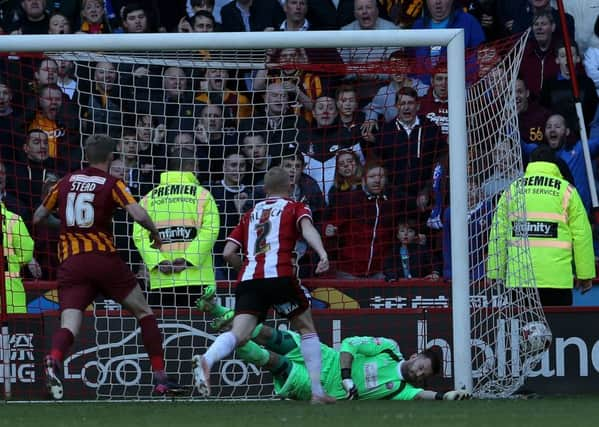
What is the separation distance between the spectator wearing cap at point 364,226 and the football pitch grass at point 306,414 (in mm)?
2410

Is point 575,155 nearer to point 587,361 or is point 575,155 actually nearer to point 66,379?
point 587,361

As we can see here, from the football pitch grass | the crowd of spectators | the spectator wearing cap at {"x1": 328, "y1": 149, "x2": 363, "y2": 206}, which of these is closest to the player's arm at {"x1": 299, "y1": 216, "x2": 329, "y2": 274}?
the football pitch grass

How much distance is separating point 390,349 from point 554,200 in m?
2.13

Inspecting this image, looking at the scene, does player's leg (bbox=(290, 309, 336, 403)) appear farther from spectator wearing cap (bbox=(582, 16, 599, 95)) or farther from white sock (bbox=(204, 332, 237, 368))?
spectator wearing cap (bbox=(582, 16, 599, 95))

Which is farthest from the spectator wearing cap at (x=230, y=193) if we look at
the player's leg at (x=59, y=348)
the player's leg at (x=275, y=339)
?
the player's leg at (x=59, y=348)

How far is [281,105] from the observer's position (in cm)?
1120

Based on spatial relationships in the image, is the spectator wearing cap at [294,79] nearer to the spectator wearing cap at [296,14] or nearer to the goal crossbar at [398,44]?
the goal crossbar at [398,44]

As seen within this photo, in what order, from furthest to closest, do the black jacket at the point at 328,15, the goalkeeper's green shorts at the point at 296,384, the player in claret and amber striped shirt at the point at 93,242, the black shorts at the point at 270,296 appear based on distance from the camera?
the black jacket at the point at 328,15 < the goalkeeper's green shorts at the point at 296,384 < the player in claret and amber striped shirt at the point at 93,242 < the black shorts at the point at 270,296

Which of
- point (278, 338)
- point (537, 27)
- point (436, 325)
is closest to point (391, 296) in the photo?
point (436, 325)

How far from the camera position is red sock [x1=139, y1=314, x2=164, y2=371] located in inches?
355

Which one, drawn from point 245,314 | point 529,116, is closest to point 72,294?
point 245,314

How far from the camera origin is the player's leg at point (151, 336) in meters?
8.93

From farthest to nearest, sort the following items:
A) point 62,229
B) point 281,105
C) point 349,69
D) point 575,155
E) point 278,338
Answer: point 575,155
point 281,105
point 349,69
point 278,338
point 62,229

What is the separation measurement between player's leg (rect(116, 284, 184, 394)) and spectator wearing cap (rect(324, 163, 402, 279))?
8.40 feet
